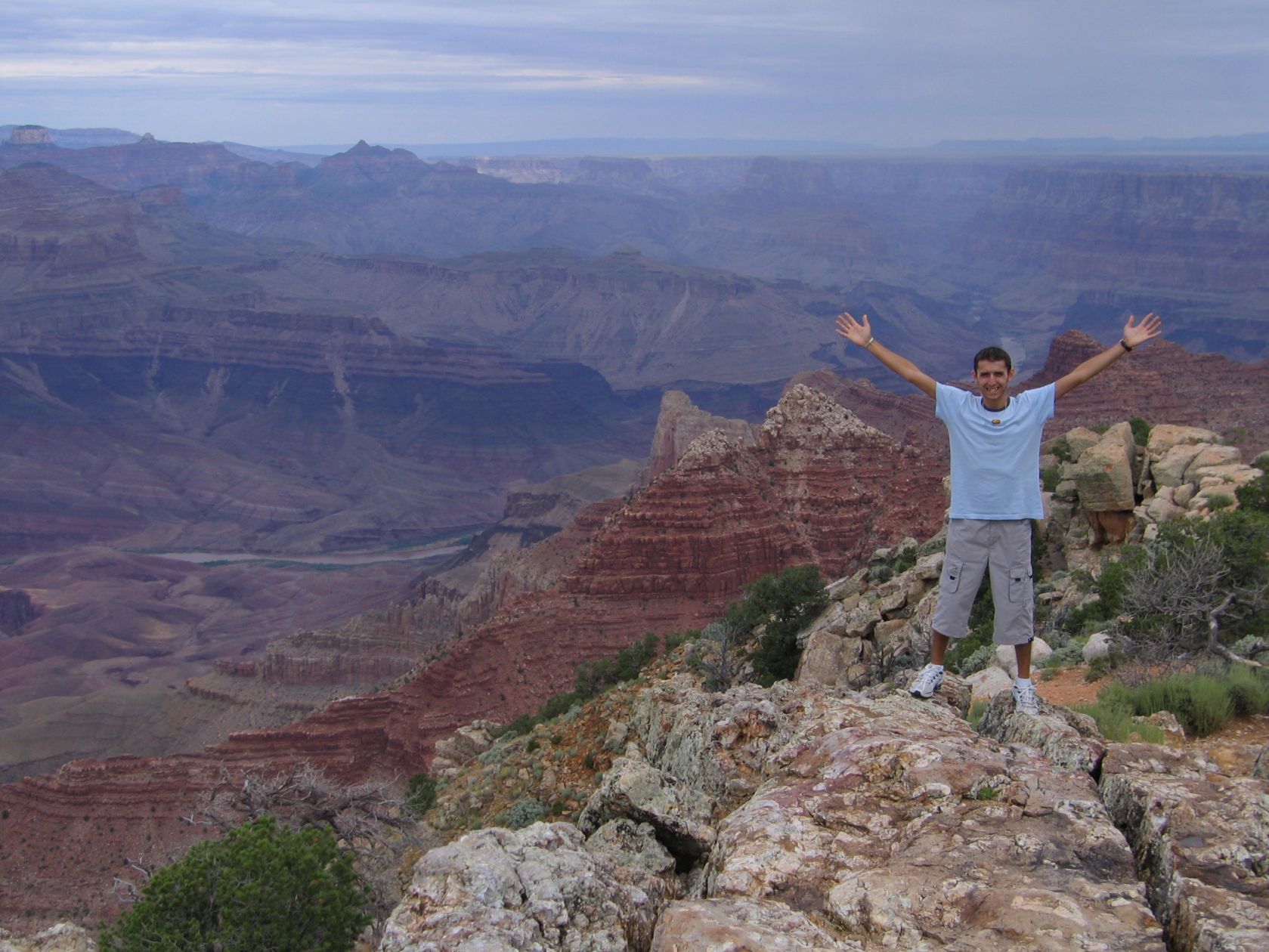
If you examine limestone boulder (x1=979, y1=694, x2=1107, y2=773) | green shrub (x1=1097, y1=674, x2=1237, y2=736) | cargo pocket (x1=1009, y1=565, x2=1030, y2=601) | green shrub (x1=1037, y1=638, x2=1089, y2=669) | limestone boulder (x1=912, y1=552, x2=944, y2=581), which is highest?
cargo pocket (x1=1009, y1=565, x2=1030, y2=601)

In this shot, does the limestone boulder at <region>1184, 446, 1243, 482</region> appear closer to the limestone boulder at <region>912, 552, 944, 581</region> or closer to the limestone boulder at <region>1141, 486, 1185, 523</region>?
the limestone boulder at <region>1141, 486, 1185, 523</region>

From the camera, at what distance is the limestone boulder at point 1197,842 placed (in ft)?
18.5

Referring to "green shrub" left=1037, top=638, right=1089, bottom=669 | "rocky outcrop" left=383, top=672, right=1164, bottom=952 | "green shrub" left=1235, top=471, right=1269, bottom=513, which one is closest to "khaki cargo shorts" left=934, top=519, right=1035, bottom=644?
"rocky outcrop" left=383, top=672, right=1164, bottom=952

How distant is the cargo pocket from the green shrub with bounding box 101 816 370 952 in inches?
263

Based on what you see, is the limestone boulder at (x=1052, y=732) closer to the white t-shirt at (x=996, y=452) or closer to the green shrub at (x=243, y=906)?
the white t-shirt at (x=996, y=452)

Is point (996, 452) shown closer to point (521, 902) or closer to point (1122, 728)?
point (1122, 728)

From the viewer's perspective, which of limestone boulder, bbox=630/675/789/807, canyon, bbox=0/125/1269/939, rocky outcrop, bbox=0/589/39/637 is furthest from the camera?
rocky outcrop, bbox=0/589/39/637

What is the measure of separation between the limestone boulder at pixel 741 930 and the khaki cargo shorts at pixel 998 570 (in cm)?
398

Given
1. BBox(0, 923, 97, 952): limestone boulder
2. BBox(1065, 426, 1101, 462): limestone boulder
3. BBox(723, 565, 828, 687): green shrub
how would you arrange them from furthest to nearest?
BBox(1065, 426, 1101, 462): limestone boulder
BBox(723, 565, 828, 687): green shrub
BBox(0, 923, 97, 952): limestone boulder

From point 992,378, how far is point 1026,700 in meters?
2.57

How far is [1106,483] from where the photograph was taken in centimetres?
1981

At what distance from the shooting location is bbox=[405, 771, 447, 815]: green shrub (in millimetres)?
21480

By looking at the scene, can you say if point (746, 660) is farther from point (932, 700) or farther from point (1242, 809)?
point (1242, 809)

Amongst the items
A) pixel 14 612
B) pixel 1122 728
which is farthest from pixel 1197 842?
pixel 14 612
